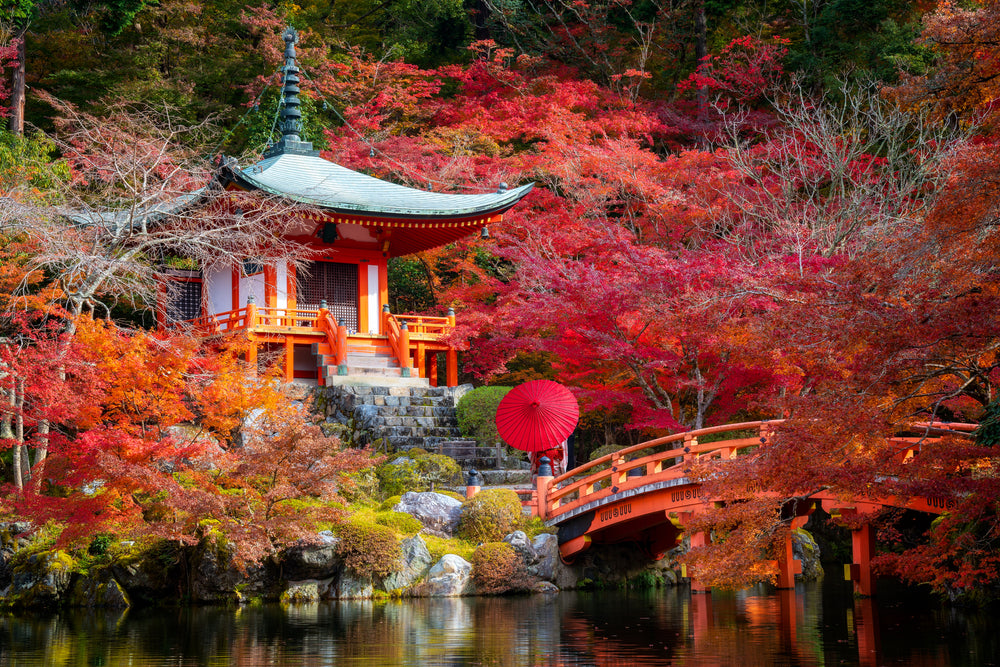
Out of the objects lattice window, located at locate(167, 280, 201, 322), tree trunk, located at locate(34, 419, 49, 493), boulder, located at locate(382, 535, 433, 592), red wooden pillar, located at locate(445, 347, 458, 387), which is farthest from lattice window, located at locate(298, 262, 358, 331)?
tree trunk, located at locate(34, 419, 49, 493)

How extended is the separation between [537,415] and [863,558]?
5402 mm

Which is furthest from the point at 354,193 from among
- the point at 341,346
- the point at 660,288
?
the point at 660,288

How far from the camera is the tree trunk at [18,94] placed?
2442 cm

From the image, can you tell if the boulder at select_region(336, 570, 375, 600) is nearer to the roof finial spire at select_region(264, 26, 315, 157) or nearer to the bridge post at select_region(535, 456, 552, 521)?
the bridge post at select_region(535, 456, 552, 521)

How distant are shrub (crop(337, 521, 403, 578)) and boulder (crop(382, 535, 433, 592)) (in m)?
0.25

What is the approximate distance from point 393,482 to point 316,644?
7.06 meters

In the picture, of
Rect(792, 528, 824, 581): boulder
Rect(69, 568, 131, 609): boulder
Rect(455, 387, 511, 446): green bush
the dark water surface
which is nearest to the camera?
the dark water surface

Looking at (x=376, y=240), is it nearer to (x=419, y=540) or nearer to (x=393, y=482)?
(x=393, y=482)

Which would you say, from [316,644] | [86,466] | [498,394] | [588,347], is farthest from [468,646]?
[498,394]

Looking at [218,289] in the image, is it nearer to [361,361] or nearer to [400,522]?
[361,361]

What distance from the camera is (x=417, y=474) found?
704 inches

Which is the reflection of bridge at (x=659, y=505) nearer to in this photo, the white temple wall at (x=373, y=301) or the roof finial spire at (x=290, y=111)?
the white temple wall at (x=373, y=301)

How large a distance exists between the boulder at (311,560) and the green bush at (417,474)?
253 cm

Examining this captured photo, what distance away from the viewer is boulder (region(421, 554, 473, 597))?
602 inches
